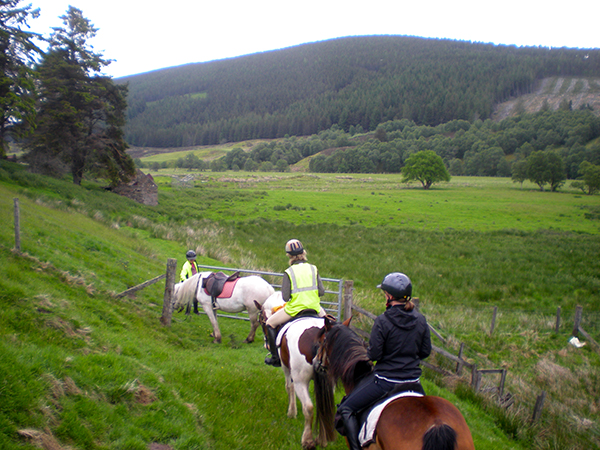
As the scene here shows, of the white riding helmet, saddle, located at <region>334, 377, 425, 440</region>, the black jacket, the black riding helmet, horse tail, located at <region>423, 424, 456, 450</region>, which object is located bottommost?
saddle, located at <region>334, 377, 425, 440</region>

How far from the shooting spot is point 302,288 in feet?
20.7

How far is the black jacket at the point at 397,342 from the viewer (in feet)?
14.0

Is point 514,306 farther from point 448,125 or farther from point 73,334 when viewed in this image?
point 448,125

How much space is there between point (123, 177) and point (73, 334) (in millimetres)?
33824

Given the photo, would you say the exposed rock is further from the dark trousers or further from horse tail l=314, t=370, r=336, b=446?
the dark trousers

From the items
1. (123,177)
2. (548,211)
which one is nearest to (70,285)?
(123,177)

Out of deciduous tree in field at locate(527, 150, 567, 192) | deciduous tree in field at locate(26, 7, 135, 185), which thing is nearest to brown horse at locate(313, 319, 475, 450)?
deciduous tree in field at locate(26, 7, 135, 185)

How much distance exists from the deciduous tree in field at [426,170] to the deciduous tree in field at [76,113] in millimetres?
57515

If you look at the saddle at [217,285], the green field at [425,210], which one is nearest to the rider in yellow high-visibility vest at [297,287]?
the saddle at [217,285]

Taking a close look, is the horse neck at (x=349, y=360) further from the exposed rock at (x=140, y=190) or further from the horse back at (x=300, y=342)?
the exposed rock at (x=140, y=190)

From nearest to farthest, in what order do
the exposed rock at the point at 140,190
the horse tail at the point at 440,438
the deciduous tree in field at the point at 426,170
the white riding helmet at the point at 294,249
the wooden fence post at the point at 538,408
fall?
the horse tail at the point at 440,438 → the white riding helmet at the point at 294,249 → the wooden fence post at the point at 538,408 → the exposed rock at the point at 140,190 → the deciduous tree in field at the point at 426,170

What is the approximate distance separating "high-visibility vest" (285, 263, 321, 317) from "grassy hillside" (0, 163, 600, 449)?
190 centimetres

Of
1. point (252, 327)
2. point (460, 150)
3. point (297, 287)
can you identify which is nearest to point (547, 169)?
point (460, 150)

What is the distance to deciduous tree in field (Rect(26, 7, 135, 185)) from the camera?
104 ft
